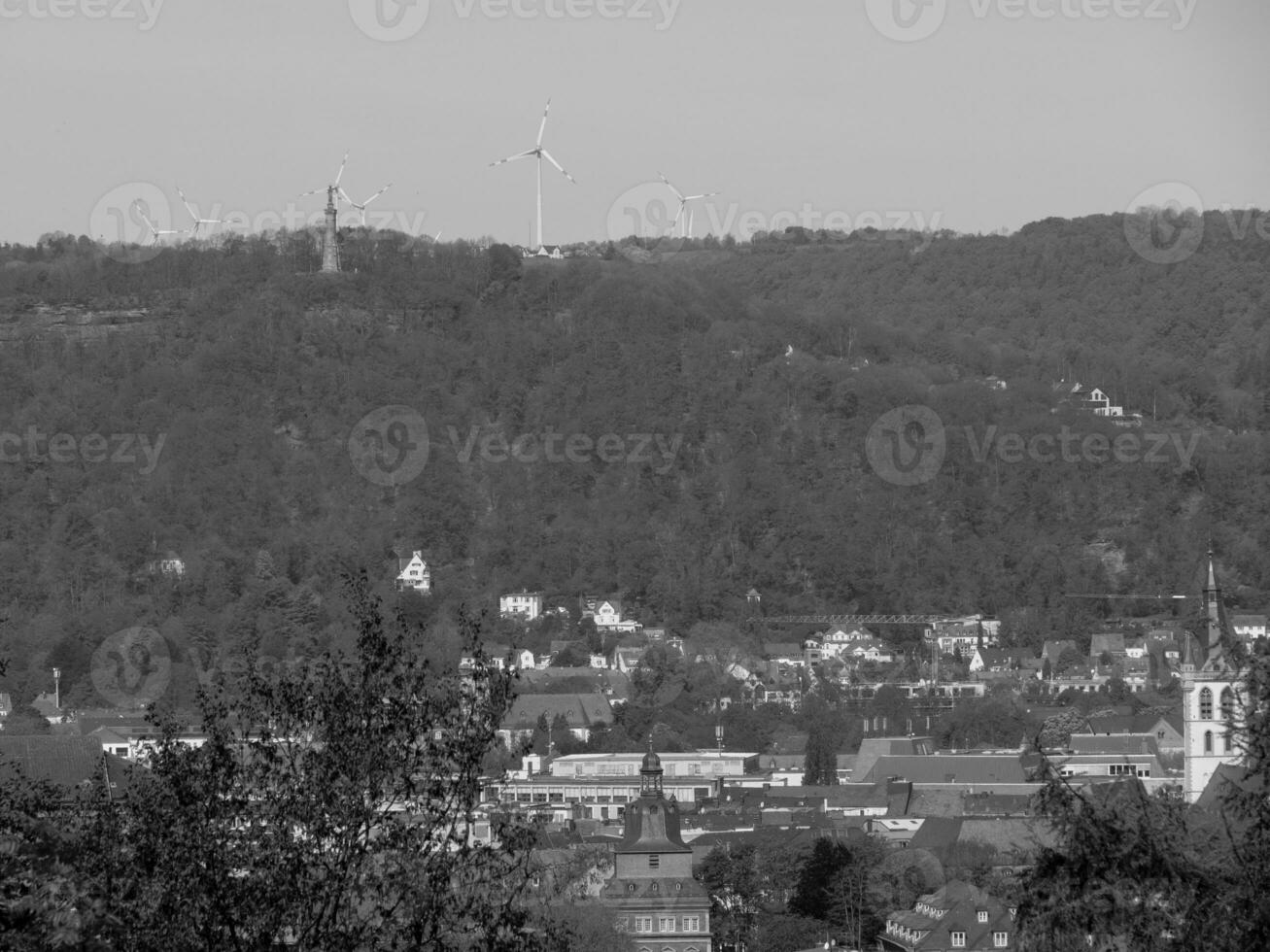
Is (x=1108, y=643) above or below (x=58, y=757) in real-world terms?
below

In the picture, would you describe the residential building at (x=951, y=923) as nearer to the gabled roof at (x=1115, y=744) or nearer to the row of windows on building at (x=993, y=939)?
the row of windows on building at (x=993, y=939)

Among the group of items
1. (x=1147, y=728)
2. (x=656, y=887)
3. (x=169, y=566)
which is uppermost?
(x=169, y=566)

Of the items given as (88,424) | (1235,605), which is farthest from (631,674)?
(88,424)

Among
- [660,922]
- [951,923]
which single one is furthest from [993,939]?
[660,922]

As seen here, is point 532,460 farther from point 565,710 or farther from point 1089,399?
point 565,710

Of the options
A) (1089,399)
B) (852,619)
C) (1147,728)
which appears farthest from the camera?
(1089,399)

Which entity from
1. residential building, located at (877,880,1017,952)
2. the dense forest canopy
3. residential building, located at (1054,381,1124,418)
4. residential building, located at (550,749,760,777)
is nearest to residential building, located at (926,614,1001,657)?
the dense forest canopy
